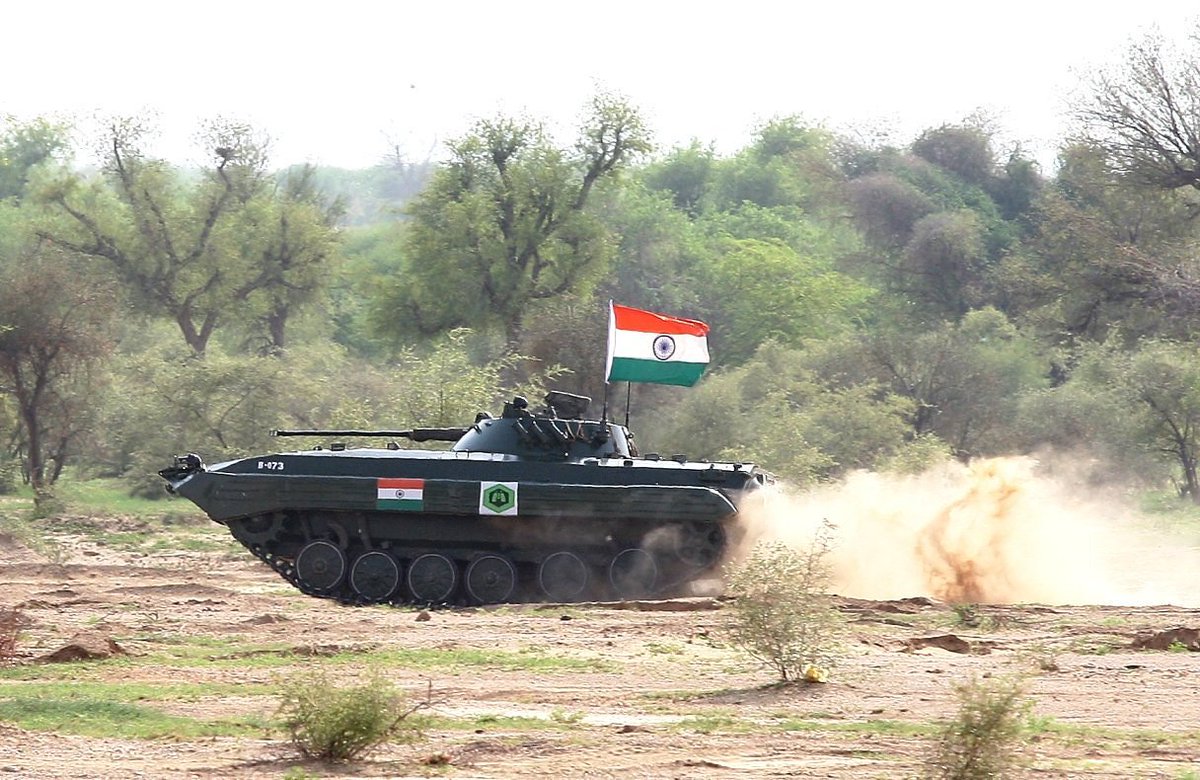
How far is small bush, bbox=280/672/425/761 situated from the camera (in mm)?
9156

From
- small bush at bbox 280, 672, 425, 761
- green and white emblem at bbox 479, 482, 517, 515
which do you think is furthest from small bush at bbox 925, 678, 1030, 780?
green and white emblem at bbox 479, 482, 517, 515

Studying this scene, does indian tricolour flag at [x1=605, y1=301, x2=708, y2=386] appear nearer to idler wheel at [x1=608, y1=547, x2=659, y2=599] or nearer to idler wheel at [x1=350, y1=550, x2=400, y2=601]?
idler wheel at [x1=608, y1=547, x2=659, y2=599]

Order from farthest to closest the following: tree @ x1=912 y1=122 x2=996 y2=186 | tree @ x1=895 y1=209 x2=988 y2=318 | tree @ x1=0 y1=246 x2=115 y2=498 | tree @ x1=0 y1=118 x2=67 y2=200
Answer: tree @ x1=0 y1=118 x2=67 y2=200 → tree @ x1=912 y1=122 x2=996 y2=186 → tree @ x1=895 y1=209 x2=988 y2=318 → tree @ x1=0 y1=246 x2=115 y2=498

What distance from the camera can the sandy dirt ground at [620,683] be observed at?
9234 mm

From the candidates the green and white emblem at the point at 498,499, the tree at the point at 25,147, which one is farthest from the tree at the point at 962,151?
the green and white emblem at the point at 498,499

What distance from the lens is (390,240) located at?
7744 centimetres

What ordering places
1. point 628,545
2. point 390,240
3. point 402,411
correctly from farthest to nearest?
point 390,240
point 402,411
point 628,545

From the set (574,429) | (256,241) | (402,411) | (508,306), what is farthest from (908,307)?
(574,429)

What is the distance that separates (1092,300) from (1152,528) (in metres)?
13.9

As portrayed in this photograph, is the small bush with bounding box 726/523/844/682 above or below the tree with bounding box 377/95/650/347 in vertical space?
below

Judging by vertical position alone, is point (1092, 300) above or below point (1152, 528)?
above

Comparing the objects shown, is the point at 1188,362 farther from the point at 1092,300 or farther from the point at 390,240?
the point at 390,240

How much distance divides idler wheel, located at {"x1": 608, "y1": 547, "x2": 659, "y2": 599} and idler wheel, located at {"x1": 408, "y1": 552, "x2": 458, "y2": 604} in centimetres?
165

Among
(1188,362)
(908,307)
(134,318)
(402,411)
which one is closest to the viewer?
(402,411)
